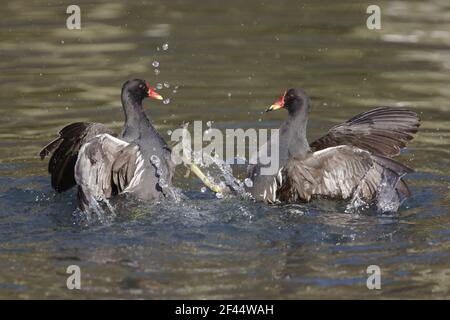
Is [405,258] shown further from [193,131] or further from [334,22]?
[334,22]

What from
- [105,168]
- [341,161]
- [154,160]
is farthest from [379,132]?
[105,168]

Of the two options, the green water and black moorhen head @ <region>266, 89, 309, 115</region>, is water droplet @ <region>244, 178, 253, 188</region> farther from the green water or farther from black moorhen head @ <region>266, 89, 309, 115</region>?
black moorhen head @ <region>266, 89, 309, 115</region>

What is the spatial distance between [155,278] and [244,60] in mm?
5397

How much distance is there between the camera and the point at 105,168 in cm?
755

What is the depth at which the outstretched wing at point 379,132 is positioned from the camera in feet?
25.2

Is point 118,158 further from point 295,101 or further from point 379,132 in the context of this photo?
point 379,132

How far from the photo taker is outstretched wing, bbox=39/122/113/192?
774cm

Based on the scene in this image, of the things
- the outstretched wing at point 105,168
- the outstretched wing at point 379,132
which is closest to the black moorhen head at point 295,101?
the outstretched wing at point 379,132

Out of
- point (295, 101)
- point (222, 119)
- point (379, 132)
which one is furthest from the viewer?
point (222, 119)

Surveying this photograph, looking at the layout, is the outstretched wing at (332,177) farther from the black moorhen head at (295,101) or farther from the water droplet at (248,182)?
the black moorhen head at (295,101)

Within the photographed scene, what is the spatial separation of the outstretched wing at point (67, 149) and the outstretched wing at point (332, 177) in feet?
4.79

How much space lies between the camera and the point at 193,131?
9.45 m

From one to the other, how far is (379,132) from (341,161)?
18.5 inches
